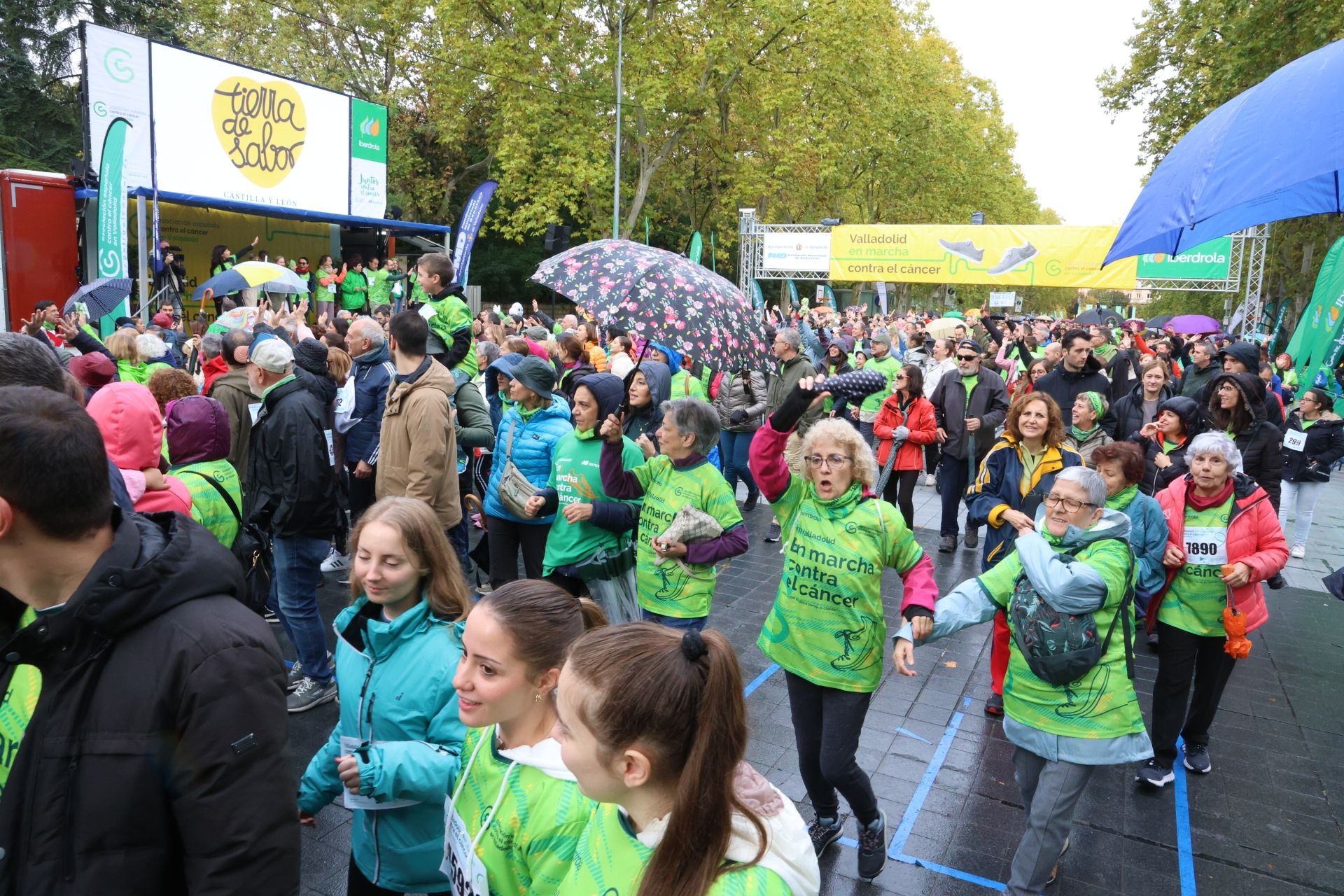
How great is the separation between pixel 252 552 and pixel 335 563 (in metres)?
3.29

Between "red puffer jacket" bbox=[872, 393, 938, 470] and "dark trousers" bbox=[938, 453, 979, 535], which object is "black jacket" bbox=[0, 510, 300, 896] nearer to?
"red puffer jacket" bbox=[872, 393, 938, 470]

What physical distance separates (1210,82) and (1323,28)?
4880 millimetres

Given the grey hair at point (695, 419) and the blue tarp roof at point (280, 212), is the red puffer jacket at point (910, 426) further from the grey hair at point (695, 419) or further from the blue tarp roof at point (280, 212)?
the blue tarp roof at point (280, 212)

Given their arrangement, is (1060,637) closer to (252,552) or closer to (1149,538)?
(1149,538)

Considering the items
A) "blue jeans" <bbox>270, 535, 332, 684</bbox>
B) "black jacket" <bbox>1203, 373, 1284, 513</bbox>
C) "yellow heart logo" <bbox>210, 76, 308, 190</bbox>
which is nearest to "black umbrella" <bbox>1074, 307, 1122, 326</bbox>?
"black jacket" <bbox>1203, 373, 1284, 513</bbox>

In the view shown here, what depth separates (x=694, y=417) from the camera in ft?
14.5

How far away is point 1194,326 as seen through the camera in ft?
71.1

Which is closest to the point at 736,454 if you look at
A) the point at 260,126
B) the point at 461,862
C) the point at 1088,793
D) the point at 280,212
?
the point at 1088,793

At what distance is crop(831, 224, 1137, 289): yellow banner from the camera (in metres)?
22.6

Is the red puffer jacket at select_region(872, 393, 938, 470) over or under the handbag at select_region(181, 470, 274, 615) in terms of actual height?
over

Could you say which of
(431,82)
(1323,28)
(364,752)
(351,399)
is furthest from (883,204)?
(364,752)

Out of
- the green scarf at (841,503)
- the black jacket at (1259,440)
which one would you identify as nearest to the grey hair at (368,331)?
the green scarf at (841,503)

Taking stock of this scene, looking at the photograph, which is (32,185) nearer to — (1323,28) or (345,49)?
(345,49)

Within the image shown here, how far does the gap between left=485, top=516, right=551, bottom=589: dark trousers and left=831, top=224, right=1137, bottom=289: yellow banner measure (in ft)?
65.9
